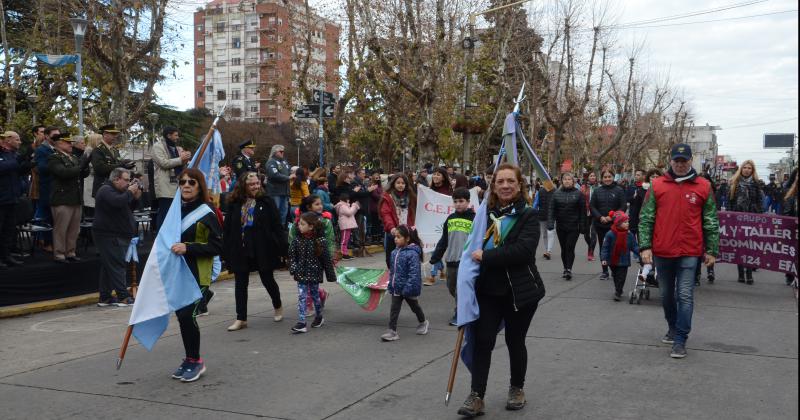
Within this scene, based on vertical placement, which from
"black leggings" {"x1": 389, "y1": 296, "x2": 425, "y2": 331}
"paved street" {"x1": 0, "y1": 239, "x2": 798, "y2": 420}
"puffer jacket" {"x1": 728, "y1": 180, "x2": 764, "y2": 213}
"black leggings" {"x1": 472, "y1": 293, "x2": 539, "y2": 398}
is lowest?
"paved street" {"x1": 0, "y1": 239, "x2": 798, "y2": 420}

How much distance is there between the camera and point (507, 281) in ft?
16.7

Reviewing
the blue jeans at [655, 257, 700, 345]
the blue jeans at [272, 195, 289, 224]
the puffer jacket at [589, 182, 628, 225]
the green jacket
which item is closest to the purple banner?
the puffer jacket at [589, 182, 628, 225]

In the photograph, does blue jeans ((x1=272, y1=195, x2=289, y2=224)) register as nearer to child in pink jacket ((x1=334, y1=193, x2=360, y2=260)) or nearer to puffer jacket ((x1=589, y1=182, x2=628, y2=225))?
child in pink jacket ((x1=334, y1=193, x2=360, y2=260))

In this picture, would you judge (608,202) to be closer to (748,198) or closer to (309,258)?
(748,198)

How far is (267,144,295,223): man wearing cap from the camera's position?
550 inches

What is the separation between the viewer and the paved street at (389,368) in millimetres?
5410

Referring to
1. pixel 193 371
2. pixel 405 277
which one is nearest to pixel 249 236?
pixel 405 277

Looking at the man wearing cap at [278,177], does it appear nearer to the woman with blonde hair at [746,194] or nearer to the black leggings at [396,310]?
the black leggings at [396,310]

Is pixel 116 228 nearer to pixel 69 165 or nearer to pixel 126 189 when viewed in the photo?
pixel 126 189

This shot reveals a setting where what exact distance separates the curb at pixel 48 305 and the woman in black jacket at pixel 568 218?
7.12m

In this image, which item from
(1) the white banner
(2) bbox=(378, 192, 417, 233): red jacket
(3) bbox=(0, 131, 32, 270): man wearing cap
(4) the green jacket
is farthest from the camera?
(1) the white banner

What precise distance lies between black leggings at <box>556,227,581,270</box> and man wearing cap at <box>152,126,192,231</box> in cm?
605

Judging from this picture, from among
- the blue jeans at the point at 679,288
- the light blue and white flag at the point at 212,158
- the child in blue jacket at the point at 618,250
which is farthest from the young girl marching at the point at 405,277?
the child in blue jacket at the point at 618,250

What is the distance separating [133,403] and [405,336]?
10.3ft
